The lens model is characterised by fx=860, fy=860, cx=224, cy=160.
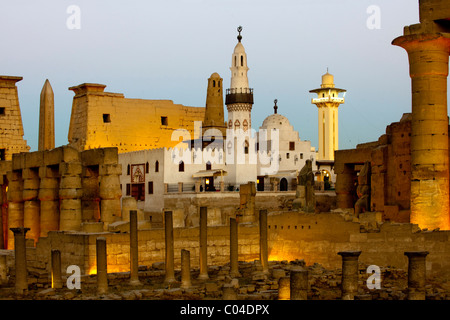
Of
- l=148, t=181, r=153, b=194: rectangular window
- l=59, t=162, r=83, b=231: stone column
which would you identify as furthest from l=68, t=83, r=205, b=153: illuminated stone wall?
l=59, t=162, r=83, b=231: stone column

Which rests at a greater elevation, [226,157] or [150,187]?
[226,157]

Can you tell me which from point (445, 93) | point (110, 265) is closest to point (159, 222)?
point (110, 265)

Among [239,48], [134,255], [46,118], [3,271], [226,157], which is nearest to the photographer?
[134,255]

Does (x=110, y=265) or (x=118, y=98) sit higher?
(x=118, y=98)

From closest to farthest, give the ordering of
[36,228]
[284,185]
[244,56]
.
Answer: [36,228]
[284,185]
[244,56]

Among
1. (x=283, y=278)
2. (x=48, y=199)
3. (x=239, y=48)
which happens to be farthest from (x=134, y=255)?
(x=239, y=48)

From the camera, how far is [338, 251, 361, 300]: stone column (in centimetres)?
2198

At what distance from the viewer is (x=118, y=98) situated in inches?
1711

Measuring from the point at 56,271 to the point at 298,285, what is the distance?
23.0 feet

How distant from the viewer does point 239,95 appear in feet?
161

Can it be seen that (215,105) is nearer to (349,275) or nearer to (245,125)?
(245,125)
